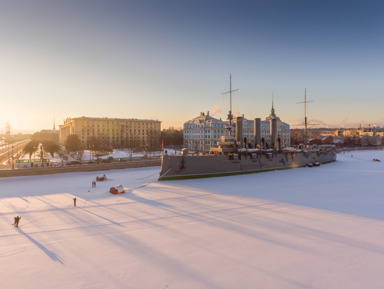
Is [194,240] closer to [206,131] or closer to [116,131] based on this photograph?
[206,131]

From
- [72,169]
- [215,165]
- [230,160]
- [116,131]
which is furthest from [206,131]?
[72,169]

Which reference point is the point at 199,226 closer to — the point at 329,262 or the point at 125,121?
the point at 329,262

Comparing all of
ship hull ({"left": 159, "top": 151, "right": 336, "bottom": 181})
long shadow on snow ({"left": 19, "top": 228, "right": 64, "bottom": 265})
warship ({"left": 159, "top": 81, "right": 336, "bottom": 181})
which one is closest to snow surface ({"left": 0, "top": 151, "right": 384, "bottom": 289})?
long shadow on snow ({"left": 19, "top": 228, "right": 64, "bottom": 265})

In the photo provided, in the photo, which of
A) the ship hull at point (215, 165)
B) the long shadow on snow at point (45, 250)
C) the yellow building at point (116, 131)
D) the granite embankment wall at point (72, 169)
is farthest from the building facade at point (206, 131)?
the long shadow on snow at point (45, 250)

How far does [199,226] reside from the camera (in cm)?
1491

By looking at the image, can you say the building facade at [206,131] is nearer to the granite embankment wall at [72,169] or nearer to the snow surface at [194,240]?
the granite embankment wall at [72,169]

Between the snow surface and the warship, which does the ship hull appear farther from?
the snow surface

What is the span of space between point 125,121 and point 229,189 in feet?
329

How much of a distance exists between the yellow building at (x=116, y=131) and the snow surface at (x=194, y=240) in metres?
79.9

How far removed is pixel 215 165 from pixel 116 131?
91232 millimetres

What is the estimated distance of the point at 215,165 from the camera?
109ft

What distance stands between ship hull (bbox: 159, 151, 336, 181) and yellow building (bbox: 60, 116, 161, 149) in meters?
65.8

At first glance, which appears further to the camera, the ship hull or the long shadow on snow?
the ship hull

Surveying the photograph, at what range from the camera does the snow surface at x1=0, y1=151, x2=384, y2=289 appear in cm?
933
